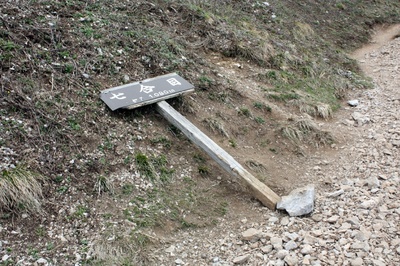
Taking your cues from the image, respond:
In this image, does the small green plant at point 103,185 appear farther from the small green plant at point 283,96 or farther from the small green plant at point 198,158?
the small green plant at point 283,96

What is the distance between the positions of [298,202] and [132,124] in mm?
2637

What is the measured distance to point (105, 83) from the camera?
21.1 ft

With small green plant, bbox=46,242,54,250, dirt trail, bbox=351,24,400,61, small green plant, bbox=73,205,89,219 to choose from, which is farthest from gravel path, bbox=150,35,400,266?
dirt trail, bbox=351,24,400,61

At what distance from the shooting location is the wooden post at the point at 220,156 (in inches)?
202

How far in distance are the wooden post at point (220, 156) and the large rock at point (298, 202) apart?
119 mm

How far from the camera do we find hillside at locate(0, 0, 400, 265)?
444 cm

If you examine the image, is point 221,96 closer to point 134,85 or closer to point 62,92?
point 134,85

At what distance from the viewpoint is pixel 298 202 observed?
16.3 ft

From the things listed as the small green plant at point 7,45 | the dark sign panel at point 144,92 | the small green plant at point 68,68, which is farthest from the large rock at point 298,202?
the small green plant at point 7,45

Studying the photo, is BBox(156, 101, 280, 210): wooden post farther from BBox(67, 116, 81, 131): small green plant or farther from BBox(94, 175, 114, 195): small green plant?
BBox(94, 175, 114, 195): small green plant

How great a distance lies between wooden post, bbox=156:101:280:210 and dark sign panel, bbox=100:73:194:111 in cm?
18

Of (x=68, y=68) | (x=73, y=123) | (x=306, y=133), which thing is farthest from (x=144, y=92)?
(x=306, y=133)

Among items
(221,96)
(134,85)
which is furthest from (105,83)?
(221,96)

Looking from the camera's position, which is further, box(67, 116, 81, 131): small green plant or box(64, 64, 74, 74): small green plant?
box(64, 64, 74, 74): small green plant
